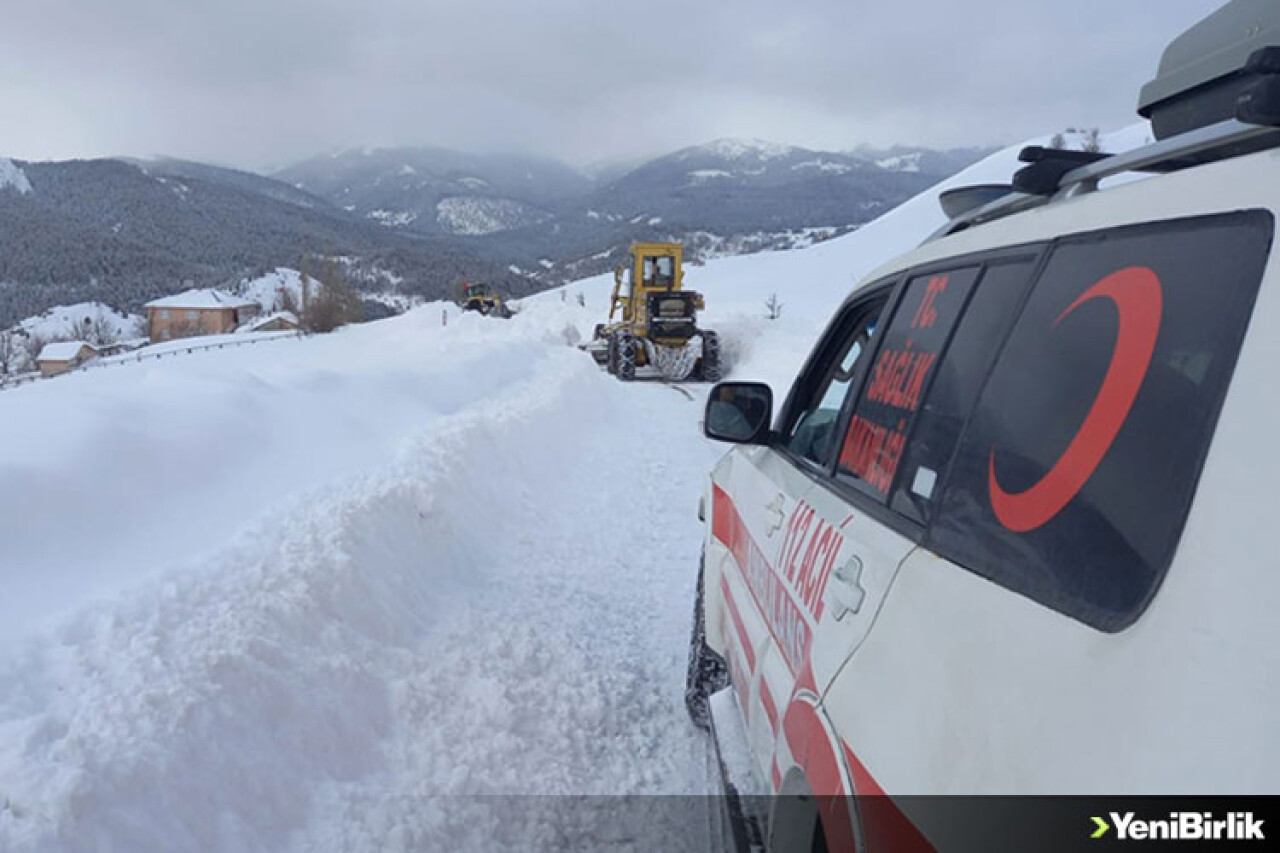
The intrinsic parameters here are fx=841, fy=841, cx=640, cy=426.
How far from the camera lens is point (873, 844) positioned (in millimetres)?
1346

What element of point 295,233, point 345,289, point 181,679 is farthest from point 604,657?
point 295,233

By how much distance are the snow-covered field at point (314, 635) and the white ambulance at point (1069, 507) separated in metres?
1.72

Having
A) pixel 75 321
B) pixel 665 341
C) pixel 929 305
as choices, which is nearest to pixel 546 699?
pixel 929 305

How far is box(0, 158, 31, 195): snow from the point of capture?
175087mm

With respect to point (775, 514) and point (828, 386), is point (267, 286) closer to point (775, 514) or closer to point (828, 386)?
point (828, 386)

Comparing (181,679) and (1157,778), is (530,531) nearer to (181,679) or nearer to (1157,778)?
(181,679)

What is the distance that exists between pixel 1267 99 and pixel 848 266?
78.0m

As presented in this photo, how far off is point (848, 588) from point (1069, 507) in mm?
596

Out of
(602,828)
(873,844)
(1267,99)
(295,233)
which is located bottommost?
(295,233)

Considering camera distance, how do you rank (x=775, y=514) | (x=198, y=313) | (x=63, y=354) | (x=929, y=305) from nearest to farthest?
(x=929, y=305)
(x=775, y=514)
(x=63, y=354)
(x=198, y=313)

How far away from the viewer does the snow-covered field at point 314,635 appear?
2.88 meters

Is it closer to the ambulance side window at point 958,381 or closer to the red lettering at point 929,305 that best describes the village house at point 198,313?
the red lettering at point 929,305

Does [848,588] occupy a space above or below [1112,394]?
below

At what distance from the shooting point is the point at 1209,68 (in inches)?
68.5
